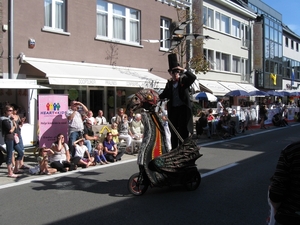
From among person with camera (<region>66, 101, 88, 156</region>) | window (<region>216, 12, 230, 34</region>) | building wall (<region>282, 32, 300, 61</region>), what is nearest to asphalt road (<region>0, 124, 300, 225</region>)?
person with camera (<region>66, 101, 88, 156</region>)

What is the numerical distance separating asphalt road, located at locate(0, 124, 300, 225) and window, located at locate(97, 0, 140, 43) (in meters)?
9.51

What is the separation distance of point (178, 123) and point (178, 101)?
16.5 inches

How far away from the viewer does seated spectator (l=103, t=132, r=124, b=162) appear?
34.2ft

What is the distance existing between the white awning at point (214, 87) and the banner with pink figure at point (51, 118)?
1534 centimetres

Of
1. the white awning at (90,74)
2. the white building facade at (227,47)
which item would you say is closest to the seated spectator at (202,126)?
the white awning at (90,74)

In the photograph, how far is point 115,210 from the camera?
5.58 m

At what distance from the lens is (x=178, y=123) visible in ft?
22.1

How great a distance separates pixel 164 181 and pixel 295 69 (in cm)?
4559

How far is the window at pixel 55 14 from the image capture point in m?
14.1

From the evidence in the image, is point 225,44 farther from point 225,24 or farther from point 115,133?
point 115,133

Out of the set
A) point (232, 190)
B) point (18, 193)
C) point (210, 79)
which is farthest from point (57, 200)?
point (210, 79)

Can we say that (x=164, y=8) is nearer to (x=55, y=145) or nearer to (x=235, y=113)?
(x=235, y=113)

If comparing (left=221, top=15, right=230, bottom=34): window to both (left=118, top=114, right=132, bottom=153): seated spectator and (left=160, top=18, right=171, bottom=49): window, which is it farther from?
(left=118, top=114, right=132, bottom=153): seated spectator

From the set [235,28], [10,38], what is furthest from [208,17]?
[10,38]
